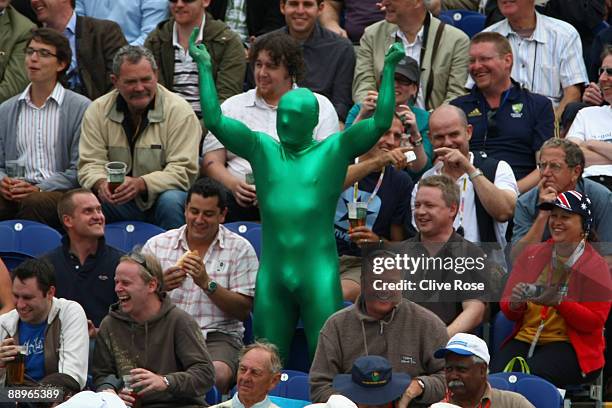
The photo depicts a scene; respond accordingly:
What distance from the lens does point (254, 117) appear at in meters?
11.2

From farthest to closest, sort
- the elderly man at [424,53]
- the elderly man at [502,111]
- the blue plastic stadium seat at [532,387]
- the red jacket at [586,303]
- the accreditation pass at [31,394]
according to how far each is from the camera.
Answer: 1. the elderly man at [424,53]
2. the elderly man at [502,111]
3. the red jacket at [586,303]
4. the blue plastic stadium seat at [532,387]
5. the accreditation pass at [31,394]

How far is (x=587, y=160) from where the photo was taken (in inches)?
441

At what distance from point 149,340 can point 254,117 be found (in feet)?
7.98

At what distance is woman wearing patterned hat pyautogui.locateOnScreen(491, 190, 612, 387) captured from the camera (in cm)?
939

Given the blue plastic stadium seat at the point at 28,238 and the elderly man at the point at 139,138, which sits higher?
the elderly man at the point at 139,138

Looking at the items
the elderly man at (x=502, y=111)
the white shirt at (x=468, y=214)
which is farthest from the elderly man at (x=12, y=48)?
the white shirt at (x=468, y=214)

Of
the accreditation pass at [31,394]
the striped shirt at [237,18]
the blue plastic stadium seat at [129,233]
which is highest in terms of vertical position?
the striped shirt at [237,18]

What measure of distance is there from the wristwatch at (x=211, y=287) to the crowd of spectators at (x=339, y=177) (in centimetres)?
7

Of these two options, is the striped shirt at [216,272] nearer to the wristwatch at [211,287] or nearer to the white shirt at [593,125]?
the wristwatch at [211,287]

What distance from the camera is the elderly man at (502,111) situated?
11.3m

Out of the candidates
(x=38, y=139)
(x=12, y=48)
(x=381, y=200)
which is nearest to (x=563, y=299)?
(x=381, y=200)

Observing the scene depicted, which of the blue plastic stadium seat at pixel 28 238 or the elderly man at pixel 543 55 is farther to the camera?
the elderly man at pixel 543 55

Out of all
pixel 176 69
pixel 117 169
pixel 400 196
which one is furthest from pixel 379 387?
pixel 176 69

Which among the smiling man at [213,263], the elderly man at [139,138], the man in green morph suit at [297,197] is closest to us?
the man in green morph suit at [297,197]
